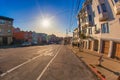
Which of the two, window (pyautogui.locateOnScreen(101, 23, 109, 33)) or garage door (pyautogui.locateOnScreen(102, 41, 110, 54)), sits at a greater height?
window (pyautogui.locateOnScreen(101, 23, 109, 33))

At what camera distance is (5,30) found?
182 feet

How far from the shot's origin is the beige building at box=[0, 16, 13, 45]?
54.0 metres

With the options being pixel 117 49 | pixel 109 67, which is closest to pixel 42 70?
pixel 109 67

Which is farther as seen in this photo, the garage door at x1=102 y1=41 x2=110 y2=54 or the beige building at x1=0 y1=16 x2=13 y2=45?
the beige building at x1=0 y1=16 x2=13 y2=45

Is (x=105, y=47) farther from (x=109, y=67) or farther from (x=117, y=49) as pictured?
(x=109, y=67)

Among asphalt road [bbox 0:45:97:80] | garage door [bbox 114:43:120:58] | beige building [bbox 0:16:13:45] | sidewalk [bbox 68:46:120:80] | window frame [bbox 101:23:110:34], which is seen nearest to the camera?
asphalt road [bbox 0:45:97:80]

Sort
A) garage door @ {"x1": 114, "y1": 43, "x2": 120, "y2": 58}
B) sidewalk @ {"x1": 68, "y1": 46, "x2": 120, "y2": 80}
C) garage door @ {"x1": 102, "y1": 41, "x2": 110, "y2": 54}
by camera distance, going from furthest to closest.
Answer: garage door @ {"x1": 102, "y1": 41, "x2": 110, "y2": 54}
garage door @ {"x1": 114, "y1": 43, "x2": 120, "y2": 58}
sidewalk @ {"x1": 68, "y1": 46, "x2": 120, "y2": 80}

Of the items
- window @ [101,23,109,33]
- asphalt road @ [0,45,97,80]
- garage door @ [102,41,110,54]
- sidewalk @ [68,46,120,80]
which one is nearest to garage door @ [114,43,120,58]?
sidewalk @ [68,46,120,80]

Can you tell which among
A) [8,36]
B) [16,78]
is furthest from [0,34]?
[16,78]

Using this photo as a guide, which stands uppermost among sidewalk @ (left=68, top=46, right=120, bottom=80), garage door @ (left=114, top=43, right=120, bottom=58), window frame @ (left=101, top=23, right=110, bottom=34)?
window frame @ (left=101, top=23, right=110, bottom=34)

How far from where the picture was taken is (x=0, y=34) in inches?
2104

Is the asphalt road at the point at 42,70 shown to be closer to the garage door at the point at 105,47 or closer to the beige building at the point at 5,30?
the garage door at the point at 105,47

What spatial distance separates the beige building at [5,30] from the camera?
53969mm

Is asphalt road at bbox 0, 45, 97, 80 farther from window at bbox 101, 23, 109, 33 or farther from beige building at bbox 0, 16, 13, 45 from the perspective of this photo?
beige building at bbox 0, 16, 13, 45
